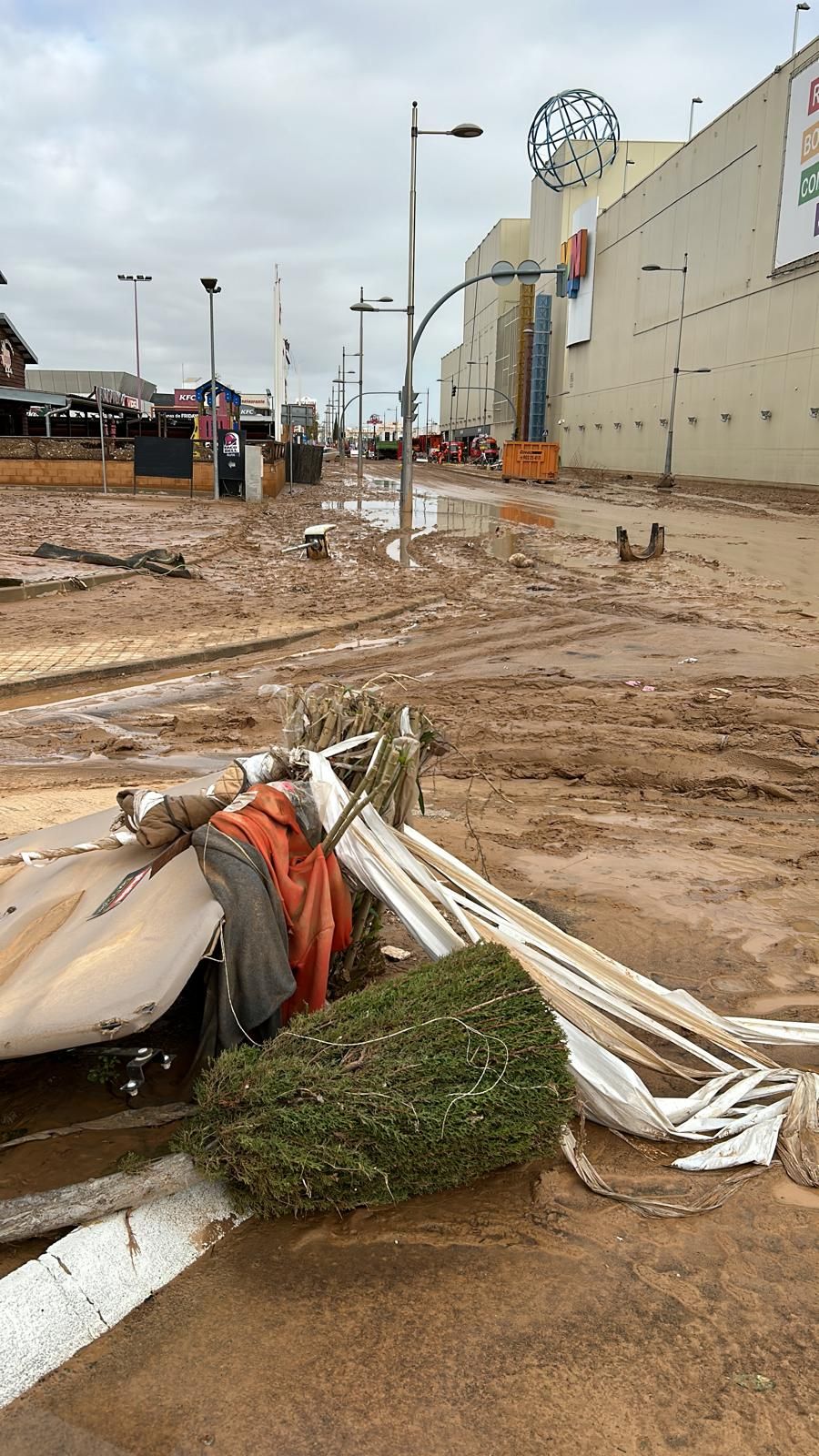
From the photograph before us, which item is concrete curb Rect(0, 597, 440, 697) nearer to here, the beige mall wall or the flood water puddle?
the flood water puddle

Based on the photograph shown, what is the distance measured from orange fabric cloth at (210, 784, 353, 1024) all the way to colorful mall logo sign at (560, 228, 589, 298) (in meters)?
66.5

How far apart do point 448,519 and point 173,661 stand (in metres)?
18.9

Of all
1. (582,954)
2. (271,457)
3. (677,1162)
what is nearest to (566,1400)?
(677,1162)

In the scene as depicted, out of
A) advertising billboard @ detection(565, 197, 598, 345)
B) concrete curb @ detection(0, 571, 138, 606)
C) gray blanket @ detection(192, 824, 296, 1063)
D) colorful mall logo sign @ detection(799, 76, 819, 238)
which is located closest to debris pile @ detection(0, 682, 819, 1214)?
gray blanket @ detection(192, 824, 296, 1063)

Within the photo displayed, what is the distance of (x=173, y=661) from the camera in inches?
425

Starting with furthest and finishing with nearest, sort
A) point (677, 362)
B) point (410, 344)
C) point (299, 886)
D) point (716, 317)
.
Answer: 1. point (677, 362)
2. point (716, 317)
3. point (410, 344)
4. point (299, 886)

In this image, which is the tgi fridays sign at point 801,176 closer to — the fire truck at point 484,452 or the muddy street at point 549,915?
the muddy street at point 549,915

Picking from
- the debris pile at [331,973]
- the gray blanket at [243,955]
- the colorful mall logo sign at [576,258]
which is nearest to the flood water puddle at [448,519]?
the debris pile at [331,973]

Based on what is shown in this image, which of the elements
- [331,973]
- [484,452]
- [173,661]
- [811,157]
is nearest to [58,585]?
[173,661]

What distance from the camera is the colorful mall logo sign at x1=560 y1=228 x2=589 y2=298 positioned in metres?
64.7

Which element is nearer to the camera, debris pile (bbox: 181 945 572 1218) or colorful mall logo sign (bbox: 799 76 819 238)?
debris pile (bbox: 181 945 572 1218)

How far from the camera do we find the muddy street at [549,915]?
2.43 meters

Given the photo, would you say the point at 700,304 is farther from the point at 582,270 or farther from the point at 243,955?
the point at 243,955

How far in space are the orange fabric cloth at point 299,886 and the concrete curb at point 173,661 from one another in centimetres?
658
